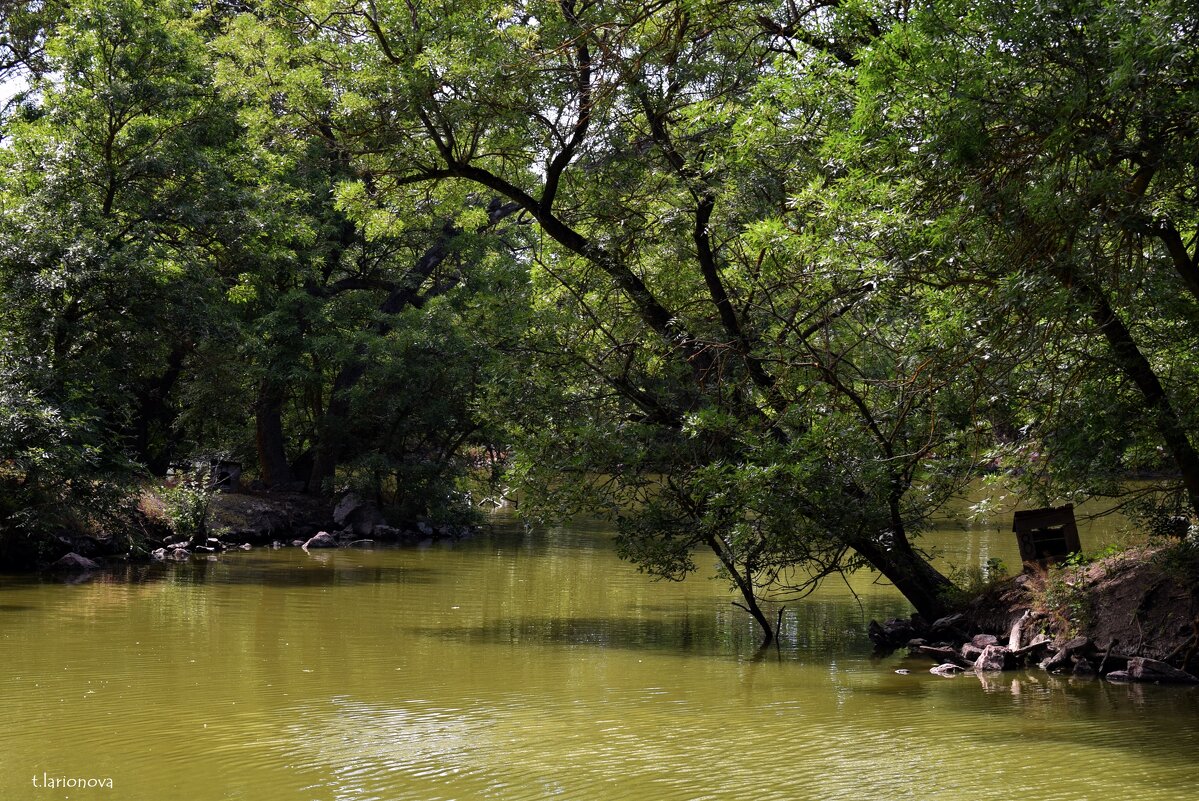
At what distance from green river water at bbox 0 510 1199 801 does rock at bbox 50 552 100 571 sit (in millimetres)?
2452

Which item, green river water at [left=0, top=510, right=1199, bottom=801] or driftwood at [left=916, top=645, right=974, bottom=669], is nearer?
green river water at [left=0, top=510, right=1199, bottom=801]

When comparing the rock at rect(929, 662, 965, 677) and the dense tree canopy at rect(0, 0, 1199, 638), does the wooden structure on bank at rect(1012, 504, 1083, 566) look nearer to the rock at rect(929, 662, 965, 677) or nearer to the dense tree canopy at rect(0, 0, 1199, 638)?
the dense tree canopy at rect(0, 0, 1199, 638)

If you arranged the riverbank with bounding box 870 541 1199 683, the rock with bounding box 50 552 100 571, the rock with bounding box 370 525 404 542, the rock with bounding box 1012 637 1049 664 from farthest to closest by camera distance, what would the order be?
1. the rock with bounding box 370 525 404 542
2. the rock with bounding box 50 552 100 571
3. the rock with bounding box 1012 637 1049 664
4. the riverbank with bounding box 870 541 1199 683

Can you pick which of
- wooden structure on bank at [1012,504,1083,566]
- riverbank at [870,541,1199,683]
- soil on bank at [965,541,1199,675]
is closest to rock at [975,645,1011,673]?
riverbank at [870,541,1199,683]

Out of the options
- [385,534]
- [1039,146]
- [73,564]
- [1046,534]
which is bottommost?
[1046,534]

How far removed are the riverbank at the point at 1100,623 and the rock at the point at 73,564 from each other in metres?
13.0

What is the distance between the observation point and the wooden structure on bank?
37.1 feet

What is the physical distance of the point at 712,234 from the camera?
13.1 meters

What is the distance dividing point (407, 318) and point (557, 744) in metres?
18.8

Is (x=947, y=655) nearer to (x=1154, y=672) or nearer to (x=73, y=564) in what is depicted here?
(x=1154, y=672)

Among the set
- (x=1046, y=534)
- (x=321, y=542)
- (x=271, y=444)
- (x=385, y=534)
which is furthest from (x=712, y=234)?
(x=271, y=444)

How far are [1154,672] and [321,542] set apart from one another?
17.6 metres

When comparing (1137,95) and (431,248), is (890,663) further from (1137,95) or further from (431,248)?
(431,248)

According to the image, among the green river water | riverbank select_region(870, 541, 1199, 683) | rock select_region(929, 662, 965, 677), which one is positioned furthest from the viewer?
rock select_region(929, 662, 965, 677)
